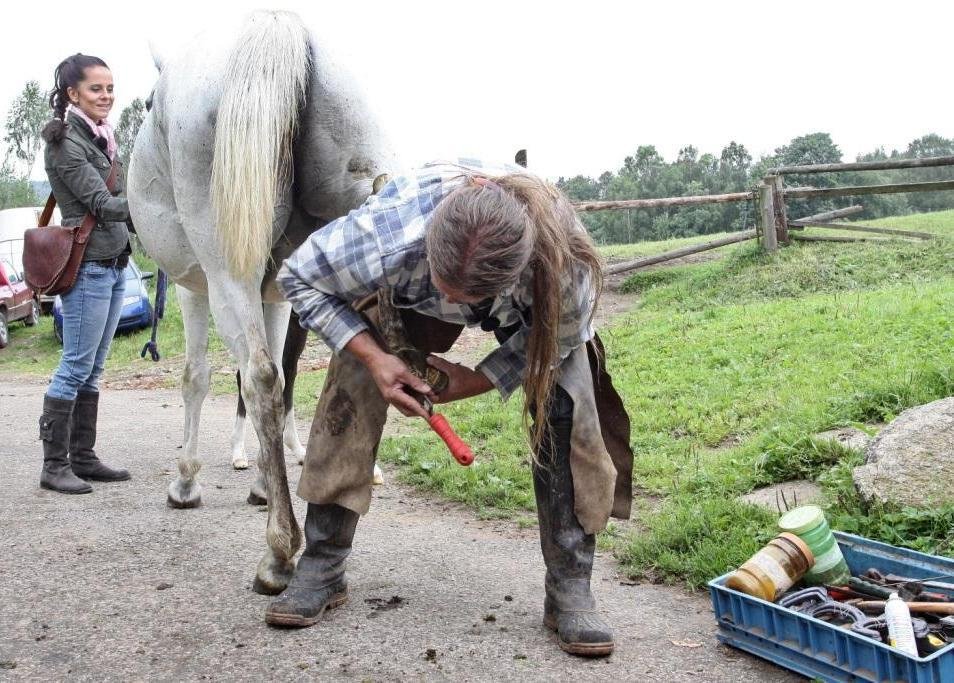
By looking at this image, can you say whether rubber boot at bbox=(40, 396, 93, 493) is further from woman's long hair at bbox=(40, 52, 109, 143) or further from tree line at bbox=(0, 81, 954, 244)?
tree line at bbox=(0, 81, 954, 244)

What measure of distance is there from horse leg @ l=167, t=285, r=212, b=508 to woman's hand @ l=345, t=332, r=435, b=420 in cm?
190

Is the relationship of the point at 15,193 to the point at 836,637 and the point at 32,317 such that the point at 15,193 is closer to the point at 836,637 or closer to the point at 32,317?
the point at 32,317

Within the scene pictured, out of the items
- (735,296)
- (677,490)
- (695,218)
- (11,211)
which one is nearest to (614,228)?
(695,218)

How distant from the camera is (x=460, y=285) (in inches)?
86.8

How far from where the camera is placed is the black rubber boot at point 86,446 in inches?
191

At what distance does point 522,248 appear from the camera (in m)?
2.17

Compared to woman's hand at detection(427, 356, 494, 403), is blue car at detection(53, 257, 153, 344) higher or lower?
lower

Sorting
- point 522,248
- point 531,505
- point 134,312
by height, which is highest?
point 522,248

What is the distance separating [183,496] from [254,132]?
1988 millimetres

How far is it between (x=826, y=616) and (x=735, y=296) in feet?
25.1

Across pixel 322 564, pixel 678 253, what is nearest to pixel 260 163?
pixel 322 564

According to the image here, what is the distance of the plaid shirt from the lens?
2.49 metres

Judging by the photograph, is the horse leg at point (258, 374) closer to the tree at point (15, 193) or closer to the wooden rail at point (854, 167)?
the wooden rail at point (854, 167)

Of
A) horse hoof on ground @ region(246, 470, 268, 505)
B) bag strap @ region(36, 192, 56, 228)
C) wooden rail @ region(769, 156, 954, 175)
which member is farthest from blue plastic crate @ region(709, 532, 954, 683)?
wooden rail @ region(769, 156, 954, 175)
